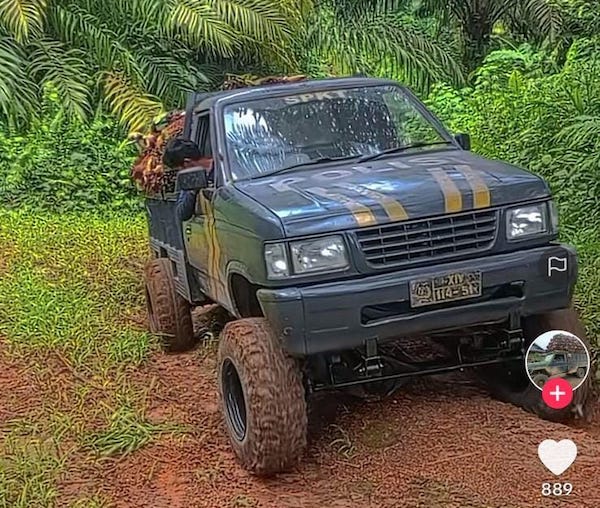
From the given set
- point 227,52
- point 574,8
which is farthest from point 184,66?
point 574,8

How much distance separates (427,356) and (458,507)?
3.60ft

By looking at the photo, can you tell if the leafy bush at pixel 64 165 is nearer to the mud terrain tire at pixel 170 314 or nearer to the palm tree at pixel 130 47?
the palm tree at pixel 130 47

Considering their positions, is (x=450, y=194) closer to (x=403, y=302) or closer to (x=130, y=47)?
(x=403, y=302)

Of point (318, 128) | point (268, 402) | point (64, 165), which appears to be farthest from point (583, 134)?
point (64, 165)

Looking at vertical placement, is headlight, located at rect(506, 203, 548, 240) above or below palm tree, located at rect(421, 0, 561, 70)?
below

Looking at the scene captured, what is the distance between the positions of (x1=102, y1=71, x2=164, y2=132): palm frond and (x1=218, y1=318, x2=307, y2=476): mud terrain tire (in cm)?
848

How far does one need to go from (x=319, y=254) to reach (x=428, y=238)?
0.47 metres

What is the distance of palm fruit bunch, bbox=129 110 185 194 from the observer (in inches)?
265

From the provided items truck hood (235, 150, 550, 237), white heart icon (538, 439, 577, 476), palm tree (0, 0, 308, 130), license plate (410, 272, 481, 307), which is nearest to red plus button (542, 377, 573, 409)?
white heart icon (538, 439, 577, 476)

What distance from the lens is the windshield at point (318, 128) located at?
4840 millimetres

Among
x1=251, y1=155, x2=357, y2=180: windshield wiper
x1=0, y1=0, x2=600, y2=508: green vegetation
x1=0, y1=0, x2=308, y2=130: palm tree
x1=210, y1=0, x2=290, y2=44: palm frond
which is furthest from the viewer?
x1=210, y1=0, x2=290, y2=44: palm frond

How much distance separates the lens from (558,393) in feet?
13.5

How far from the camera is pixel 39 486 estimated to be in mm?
4043

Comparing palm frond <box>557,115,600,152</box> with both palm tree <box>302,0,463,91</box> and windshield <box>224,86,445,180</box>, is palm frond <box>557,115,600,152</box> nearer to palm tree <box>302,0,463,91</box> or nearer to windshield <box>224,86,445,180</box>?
windshield <box>224,86,445,180</box>
